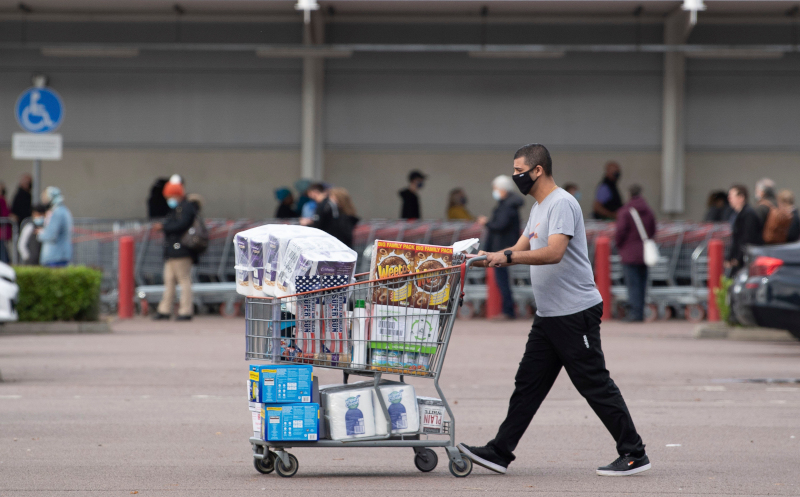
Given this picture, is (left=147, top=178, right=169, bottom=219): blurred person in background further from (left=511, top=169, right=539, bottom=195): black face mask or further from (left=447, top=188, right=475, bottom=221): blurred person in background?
(left=511, top=169, right=539, bottom=195): black face mask

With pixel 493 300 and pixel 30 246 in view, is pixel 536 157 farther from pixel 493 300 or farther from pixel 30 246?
pixel 30 246

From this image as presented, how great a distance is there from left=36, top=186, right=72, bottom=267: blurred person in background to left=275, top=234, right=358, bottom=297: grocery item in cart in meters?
11.6

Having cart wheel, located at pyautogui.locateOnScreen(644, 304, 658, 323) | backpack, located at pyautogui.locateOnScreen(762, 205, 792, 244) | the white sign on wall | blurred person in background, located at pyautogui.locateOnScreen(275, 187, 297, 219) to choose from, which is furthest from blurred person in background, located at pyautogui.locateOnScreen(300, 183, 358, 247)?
blurred person in background, located at pyautogui.locateOnScreen(275, 187, 297, 219)

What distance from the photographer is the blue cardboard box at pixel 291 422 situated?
5.94 metres

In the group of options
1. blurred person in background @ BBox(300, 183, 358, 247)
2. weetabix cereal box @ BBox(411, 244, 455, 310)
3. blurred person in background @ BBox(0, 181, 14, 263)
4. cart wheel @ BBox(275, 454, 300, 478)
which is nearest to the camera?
weetabix cereal box @ BBox(411, 244, 455, 310)

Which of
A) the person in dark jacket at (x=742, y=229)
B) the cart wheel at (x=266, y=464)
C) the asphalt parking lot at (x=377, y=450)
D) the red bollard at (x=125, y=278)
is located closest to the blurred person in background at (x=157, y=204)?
the red bollard at (x=125, y=278)

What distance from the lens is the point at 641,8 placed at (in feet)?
73.3

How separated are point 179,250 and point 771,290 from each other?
27.3ft

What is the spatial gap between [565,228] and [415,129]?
18164 mm

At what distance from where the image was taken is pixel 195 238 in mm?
16344

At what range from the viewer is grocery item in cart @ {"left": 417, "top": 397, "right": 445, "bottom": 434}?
6.17m

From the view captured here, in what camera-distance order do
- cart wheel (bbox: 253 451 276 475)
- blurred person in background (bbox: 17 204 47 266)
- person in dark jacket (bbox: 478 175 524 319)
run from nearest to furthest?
cart wheel (bbox: 253 451 276 475), person in dark jacket (bbox: 478 175 524 319), blurred person in background (bbox: 17 204 47 266)

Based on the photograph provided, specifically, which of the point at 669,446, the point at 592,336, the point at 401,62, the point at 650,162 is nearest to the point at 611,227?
the point at 650,162

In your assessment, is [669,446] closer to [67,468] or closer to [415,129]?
[67,468]
